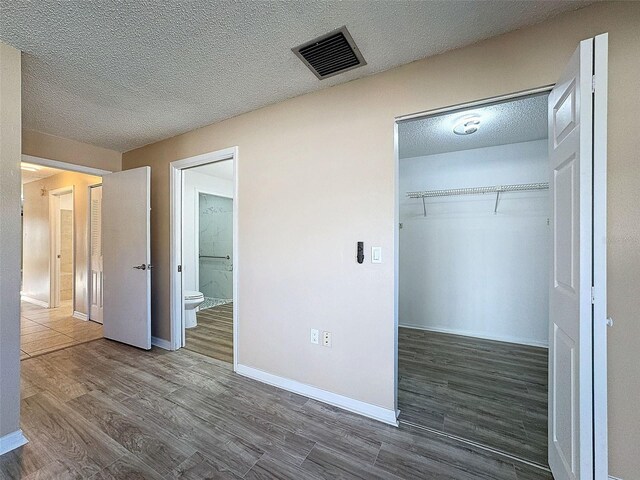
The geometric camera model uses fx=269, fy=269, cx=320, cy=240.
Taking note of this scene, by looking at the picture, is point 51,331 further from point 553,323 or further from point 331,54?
point 553,323

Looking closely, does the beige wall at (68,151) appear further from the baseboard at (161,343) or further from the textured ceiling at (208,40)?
the baseboard at (161,343)

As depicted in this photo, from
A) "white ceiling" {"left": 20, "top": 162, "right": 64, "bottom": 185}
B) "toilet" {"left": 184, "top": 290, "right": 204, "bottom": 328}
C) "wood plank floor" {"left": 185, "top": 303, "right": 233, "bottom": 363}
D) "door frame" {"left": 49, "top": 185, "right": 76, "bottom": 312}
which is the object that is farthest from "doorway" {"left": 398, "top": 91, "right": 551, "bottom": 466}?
"door frame" {"left": 49, "top": 185, "right": 76, "bottom": 312}

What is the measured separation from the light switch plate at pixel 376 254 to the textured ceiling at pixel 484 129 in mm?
1089

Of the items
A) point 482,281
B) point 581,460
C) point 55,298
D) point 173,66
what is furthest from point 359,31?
point 55,298

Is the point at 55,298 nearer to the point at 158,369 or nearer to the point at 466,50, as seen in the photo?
the point at 158,369

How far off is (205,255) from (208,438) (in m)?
4.43

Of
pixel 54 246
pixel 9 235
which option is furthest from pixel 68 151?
pixel 54 246

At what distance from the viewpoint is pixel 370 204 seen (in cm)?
190

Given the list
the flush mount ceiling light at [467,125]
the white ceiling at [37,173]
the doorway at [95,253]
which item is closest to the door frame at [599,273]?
the flush mount ceiling light at [467,125]

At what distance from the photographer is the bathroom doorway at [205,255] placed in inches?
117

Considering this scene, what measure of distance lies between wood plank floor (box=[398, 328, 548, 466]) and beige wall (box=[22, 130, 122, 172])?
4.21 metres

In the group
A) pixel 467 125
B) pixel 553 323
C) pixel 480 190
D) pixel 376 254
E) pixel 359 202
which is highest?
pixel 467 125

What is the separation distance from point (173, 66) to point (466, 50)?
188cm

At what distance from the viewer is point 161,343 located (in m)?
3.13
